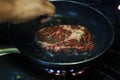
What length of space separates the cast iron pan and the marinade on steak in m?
0.03

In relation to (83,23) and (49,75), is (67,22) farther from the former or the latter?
(49,75)

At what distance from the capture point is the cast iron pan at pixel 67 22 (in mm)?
1145

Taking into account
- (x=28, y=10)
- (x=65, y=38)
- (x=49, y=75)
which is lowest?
(x=49, y=75)

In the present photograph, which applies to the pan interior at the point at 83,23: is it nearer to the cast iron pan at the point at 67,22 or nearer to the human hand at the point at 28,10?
the cast iron pan at the point at 67,22

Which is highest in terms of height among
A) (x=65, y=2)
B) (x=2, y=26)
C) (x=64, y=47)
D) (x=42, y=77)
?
(x=65, y=2)

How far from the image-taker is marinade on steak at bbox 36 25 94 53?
1.22 meters

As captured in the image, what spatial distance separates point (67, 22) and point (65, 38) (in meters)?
0.15

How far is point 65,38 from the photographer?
128cm

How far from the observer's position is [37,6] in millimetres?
1056

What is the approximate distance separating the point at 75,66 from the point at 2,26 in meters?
0.52

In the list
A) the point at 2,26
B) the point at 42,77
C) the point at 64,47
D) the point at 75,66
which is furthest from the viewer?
the point at 2,26

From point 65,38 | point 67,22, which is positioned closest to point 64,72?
point 65,38

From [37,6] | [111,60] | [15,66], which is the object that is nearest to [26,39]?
[15,66]

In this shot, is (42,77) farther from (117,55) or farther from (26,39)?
(117,55)
